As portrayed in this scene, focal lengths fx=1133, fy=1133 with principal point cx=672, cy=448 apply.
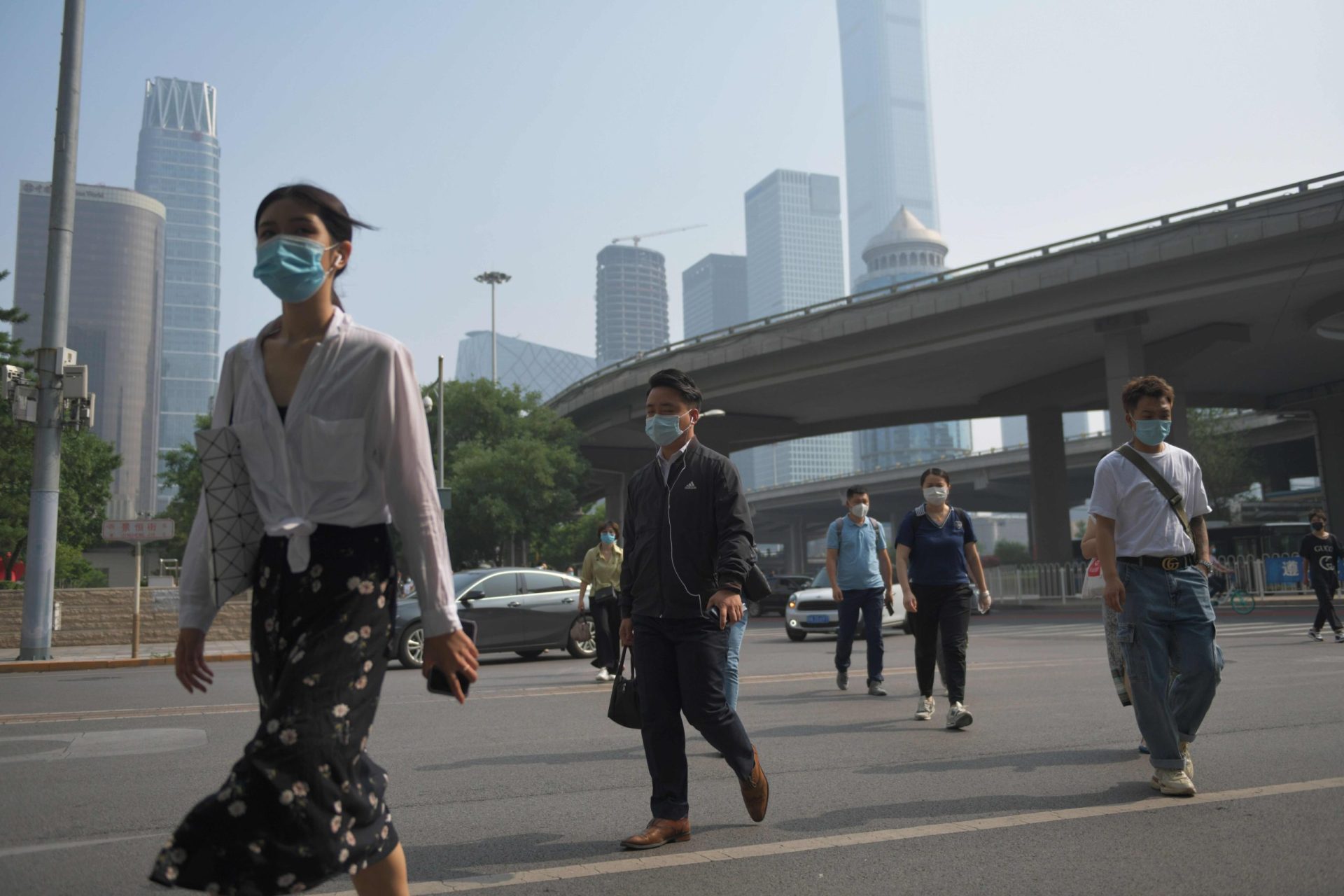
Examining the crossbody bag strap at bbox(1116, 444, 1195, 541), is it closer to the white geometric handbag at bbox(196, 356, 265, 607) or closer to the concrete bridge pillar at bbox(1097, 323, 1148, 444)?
the white geometric handbag at bbox(196, 356, 265, 607)

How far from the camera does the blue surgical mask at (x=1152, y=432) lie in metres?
5.68

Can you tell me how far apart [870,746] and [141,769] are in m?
4.28

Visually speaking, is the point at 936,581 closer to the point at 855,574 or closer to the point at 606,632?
the point at 855,574

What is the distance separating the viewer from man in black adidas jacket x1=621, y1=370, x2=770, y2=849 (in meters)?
4.59

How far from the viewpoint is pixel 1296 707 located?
8.20 meters

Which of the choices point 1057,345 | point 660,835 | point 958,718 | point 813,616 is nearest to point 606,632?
point 958,718

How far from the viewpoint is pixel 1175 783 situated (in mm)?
5195

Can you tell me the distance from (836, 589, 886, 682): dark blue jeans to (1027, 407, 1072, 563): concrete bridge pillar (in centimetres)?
3561

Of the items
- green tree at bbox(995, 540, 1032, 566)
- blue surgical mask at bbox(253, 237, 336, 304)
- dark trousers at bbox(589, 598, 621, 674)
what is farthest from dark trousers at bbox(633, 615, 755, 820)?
green tree at bbox(995, 540, 1032, 566)

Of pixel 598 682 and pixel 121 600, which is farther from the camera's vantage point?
pixel 121 600

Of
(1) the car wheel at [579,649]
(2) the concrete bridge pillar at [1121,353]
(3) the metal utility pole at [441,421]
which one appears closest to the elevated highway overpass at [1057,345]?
(2) the concrete bridge pillar at [1121,353]

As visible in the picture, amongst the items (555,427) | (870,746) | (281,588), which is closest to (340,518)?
(281,588)

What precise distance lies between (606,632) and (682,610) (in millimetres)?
6922

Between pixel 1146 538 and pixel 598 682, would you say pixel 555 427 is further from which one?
pixel 1146 538
